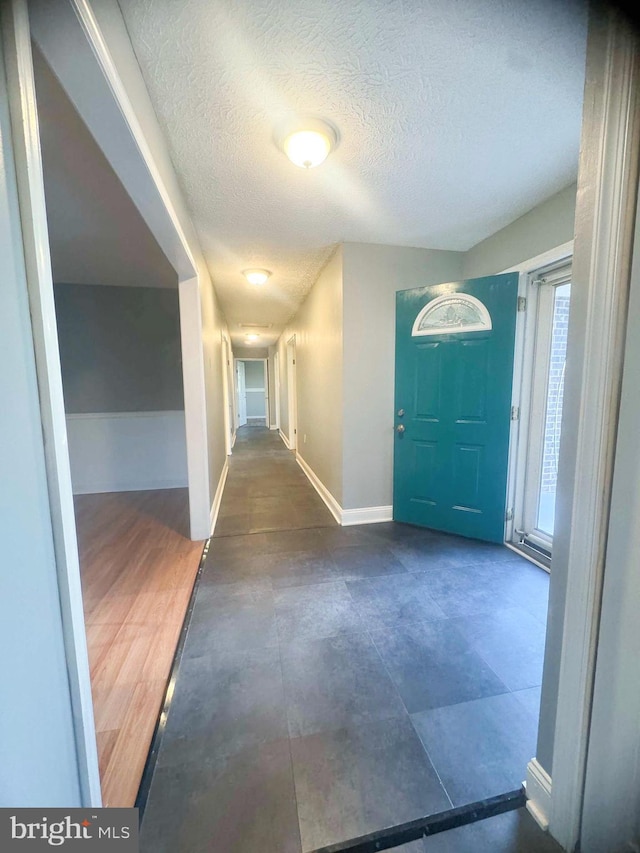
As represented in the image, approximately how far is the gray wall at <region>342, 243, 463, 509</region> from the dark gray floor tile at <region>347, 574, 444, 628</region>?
948mm

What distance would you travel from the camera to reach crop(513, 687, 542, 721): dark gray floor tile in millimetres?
1253

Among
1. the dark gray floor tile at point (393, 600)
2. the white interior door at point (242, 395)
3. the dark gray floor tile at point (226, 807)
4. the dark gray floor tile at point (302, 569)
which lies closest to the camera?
the dark gray floor tile at point (226, 807)

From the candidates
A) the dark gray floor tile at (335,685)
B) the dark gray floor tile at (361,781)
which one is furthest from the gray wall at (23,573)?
the dark gray floor tile at (335,685)

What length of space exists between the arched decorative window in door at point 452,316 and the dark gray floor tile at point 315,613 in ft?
6.80

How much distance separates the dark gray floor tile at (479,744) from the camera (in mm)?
1025

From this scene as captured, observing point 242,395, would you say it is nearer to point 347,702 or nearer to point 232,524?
point 232,524

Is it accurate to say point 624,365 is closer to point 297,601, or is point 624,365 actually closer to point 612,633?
point 612,633

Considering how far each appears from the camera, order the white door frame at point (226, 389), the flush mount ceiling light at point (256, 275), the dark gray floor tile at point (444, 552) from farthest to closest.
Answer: the white door frame at point (226, 389) < the flush mount ceiling light at point (256, 275) < the dark gray floor tile at point (444, 552)

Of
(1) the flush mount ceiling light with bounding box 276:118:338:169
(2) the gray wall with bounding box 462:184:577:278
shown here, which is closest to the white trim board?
(2) the gray wall with bounding box 462:184:577:278

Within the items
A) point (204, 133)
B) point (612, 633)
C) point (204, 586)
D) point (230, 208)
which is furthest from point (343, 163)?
point (204, 586)

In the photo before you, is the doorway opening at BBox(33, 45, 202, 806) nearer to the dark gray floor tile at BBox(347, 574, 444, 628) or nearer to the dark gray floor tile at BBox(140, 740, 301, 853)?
the dark gray floor tile at BBox(140, 740, 301, 853)

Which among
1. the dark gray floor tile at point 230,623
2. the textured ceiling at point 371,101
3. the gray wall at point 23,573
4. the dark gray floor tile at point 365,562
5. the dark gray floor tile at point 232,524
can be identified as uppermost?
the textured ceiling at point 371,101

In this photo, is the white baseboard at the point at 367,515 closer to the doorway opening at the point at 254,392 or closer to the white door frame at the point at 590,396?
the white door frame at the point at 590,396

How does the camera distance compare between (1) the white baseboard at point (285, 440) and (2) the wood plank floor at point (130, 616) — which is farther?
(1) the white baseboard at point (285, 440)
